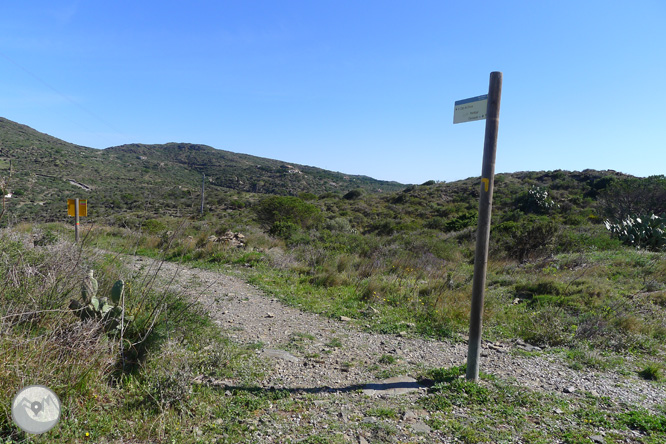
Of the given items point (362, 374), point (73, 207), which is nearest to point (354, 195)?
point (73, 207)

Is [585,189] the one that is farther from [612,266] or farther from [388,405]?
[388,405]

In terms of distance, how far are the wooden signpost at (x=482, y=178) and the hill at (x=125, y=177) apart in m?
10.1

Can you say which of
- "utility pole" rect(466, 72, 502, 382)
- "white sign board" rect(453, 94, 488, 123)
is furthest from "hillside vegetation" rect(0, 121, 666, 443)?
"white sign board" rect(453, 94, 488, 123)

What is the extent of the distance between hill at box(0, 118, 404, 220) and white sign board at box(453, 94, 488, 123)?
9.99 metres

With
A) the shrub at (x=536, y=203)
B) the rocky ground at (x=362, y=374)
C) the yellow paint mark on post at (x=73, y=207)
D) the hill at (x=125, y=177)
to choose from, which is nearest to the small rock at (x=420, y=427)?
the rocky ground at (x=362, y=374)

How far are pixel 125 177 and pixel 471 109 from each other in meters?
46.6

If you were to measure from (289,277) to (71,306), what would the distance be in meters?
5.23

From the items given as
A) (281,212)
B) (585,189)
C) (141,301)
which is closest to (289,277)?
(141,301)

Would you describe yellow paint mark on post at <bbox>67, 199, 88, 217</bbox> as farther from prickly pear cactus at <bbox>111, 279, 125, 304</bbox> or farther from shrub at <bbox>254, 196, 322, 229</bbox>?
shrub at <bbox>254, 196, 322, 229</bbox>

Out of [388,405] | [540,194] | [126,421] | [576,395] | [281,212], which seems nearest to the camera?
[126,421]

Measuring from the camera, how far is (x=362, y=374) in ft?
12.4

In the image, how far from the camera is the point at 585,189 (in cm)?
2939

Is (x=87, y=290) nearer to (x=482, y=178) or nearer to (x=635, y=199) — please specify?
(x=482, y=178)

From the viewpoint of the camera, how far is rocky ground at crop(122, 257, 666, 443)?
2.76 meters
